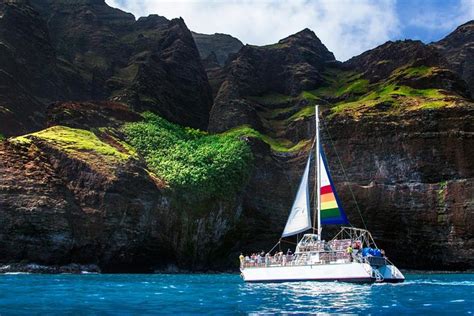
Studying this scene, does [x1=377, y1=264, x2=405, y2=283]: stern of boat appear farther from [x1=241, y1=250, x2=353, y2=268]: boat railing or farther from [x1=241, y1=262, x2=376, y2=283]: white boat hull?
[x1=241, y1=250, x2=353, y2=268]: boat railing

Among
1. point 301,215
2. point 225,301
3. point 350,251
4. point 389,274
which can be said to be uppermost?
point 301,215

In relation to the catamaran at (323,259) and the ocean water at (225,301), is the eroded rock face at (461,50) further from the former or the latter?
the ocean water at (225,301)

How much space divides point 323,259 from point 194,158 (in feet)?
129

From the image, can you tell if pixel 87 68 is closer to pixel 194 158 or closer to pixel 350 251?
pixel 194 158

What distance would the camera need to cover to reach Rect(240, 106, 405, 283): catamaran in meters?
46.4

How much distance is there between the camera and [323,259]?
48656 millimetres

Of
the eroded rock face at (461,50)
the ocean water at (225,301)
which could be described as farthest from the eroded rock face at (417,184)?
the eroded rock face at (461,50)

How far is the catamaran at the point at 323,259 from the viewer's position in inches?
1827

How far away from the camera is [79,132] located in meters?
83.8

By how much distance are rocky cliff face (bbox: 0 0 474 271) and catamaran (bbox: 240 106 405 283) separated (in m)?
24.3

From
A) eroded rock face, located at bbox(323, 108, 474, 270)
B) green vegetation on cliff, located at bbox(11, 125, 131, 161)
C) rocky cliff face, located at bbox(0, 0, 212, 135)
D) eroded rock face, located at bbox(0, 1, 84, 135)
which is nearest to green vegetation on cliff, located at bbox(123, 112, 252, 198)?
green vegetation on cliff, located at bbox(11, 125, 131, 161)

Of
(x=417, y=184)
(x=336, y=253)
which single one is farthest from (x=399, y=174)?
(x=336, y=253)

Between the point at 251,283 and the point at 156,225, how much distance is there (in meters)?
25.2

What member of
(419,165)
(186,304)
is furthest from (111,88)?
(186,304)
